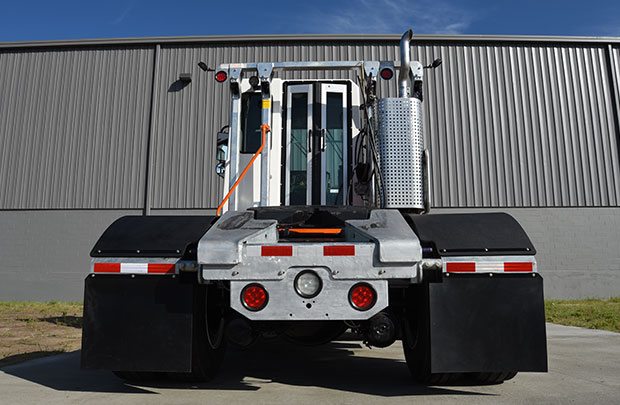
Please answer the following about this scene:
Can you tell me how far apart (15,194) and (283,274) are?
52.8ft

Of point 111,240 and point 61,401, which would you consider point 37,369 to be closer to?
point 61,401

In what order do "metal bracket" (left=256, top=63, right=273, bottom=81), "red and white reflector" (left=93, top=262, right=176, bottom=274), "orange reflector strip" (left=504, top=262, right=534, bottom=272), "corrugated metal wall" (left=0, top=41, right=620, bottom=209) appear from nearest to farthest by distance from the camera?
1. "orange reflector strip" (left=504, top=262, right=534, bottom=272)
2. "red and white reflector" (left=93, top=262, right=176, bottom=274)
3. "metal bracket" (left=256, top=63, right=273, bottom=81)
4. "corrugated metal wall" (left=0, top=41, right=620, bottom=209)

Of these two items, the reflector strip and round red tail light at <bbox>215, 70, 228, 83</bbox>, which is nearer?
the reflector strip

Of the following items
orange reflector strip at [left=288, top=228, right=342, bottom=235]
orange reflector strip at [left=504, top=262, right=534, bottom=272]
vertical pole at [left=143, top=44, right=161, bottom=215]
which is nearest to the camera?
orange reflector strip at [left=504, top=262, right=534, bottom=272]

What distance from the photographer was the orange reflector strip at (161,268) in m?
3.37

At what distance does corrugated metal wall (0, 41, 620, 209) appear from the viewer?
50.3 ft

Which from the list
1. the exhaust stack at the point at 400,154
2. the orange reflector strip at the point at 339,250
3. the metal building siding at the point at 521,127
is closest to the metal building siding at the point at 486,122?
the metal building siding at the point at 521,127

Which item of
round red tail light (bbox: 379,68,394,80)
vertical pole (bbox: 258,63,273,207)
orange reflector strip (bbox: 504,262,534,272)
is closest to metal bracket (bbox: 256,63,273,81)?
vertical pole (bbox: 258,63,273,207)

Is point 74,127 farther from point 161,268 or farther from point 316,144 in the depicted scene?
point 161,268

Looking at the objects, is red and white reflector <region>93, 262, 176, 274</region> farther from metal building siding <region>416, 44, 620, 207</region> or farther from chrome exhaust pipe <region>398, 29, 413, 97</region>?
metal building siding <region>416, 44, 620, 207</region>

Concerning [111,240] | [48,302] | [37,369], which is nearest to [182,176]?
[48,302]

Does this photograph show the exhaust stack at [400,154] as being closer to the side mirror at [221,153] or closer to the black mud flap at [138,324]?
the side mirror at [221,153]

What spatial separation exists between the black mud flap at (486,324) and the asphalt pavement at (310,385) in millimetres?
386

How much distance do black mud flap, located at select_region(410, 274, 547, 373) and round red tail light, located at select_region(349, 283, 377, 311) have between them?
1.47 ft
